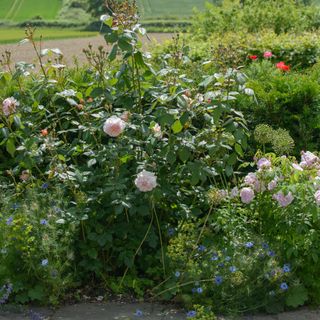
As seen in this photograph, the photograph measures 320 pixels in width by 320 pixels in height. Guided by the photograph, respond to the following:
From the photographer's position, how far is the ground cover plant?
379 centimetres

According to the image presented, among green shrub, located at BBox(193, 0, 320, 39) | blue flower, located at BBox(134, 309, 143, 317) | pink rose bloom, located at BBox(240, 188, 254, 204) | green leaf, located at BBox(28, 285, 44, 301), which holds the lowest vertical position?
green shrub, located at BBox(193, 0, 320, 39)

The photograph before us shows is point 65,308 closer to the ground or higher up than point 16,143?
closer to the ground

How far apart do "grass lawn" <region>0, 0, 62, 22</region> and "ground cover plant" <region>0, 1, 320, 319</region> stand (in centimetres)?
6222

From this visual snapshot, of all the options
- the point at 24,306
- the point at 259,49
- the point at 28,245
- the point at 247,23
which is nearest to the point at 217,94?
the point at 28,245

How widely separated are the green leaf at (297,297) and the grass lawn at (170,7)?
185 feet

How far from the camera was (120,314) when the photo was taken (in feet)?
12.3

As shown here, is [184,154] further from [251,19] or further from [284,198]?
[251,19]

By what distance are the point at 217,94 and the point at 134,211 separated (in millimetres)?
908

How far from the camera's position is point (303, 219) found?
384cm

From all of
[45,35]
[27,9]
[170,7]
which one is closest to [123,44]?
[45,35]

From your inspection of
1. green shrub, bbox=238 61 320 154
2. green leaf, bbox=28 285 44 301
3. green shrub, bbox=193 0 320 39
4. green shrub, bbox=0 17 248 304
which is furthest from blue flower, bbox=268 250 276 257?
green shrub, bbox=193 0 320 39

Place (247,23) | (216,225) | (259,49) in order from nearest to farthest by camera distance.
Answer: (216,225)
(259,49)
(247,23)

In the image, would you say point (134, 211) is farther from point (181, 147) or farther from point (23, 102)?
point (23, 102)

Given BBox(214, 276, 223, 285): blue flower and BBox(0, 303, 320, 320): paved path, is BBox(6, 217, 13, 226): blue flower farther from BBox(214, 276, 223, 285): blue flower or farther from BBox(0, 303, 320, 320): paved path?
BBox(214, 276, 223, 285): blue flower
